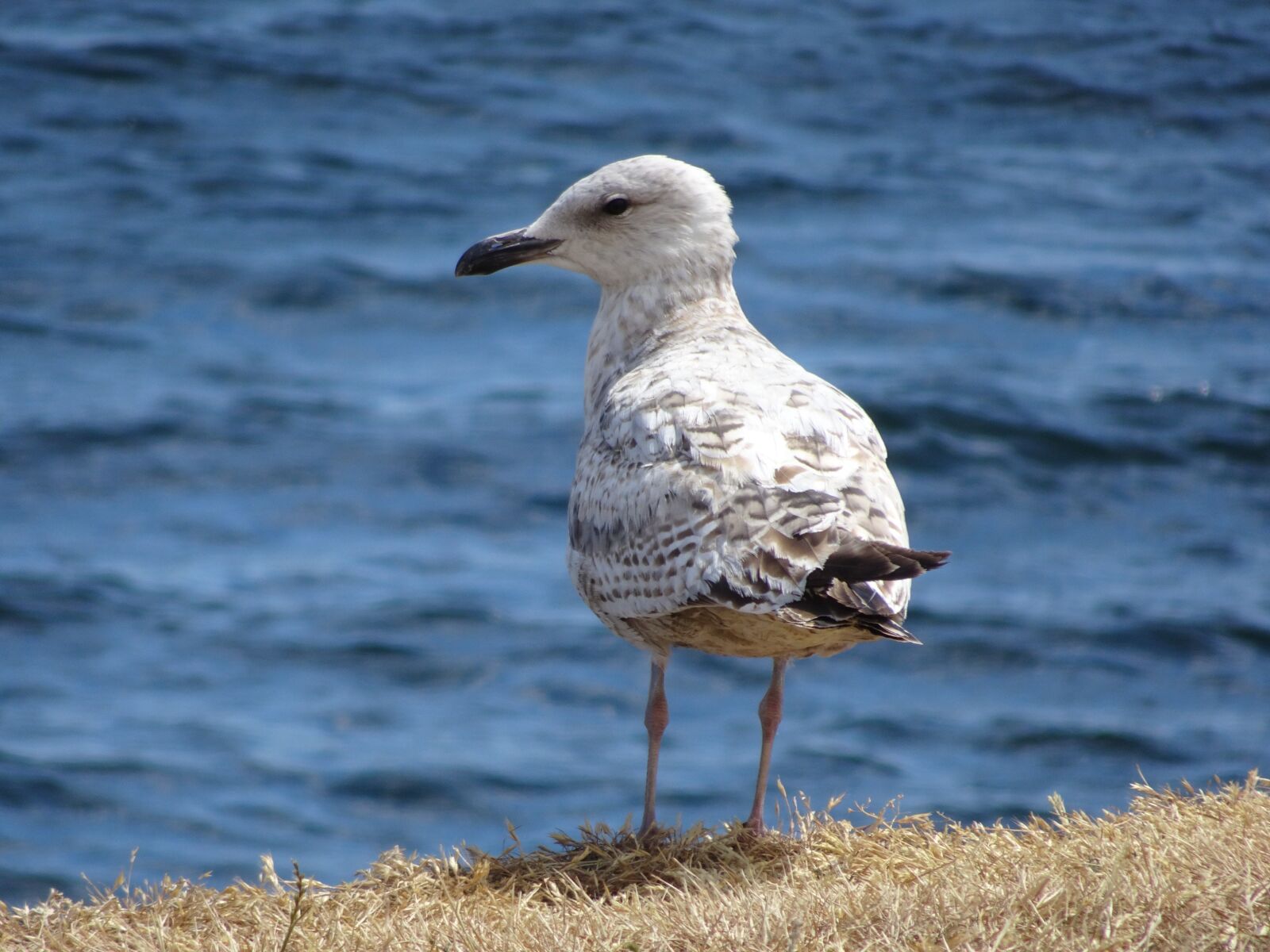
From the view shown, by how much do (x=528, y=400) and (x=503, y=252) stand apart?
9586 millimetres

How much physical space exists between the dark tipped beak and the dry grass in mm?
2362

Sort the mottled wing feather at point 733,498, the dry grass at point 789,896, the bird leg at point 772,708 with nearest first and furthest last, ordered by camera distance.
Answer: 1. the dry grass at point 789,896
2. the mottled wing feather at point 733,498
3. the bird leg at point 772,708

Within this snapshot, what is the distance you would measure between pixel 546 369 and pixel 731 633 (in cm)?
1174

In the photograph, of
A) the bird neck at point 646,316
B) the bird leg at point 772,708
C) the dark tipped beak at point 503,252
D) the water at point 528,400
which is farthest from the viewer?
the water at point 528,400

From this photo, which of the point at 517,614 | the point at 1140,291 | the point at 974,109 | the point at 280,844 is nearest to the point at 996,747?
the point at 517,614

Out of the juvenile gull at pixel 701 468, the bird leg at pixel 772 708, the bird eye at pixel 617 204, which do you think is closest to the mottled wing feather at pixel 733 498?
the juvenile gull at pixel 701 468

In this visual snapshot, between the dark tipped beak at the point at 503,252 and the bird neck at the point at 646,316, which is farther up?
the dark tipped beak at the point at 503,252

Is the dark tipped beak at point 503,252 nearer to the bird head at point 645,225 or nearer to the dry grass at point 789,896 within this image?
the bird head at point 645,225

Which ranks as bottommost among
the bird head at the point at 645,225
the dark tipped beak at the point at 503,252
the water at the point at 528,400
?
the water at the point at 528,400

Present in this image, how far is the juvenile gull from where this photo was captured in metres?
4.45

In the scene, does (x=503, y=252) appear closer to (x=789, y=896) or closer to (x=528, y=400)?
(x=789, y=896)

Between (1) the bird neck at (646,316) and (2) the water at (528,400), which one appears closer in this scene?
(1) the bird neck at (646,316)

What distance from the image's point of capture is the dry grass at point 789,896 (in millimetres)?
3666

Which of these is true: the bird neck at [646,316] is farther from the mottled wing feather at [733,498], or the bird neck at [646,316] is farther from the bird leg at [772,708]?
the bird leg at [772,708]
